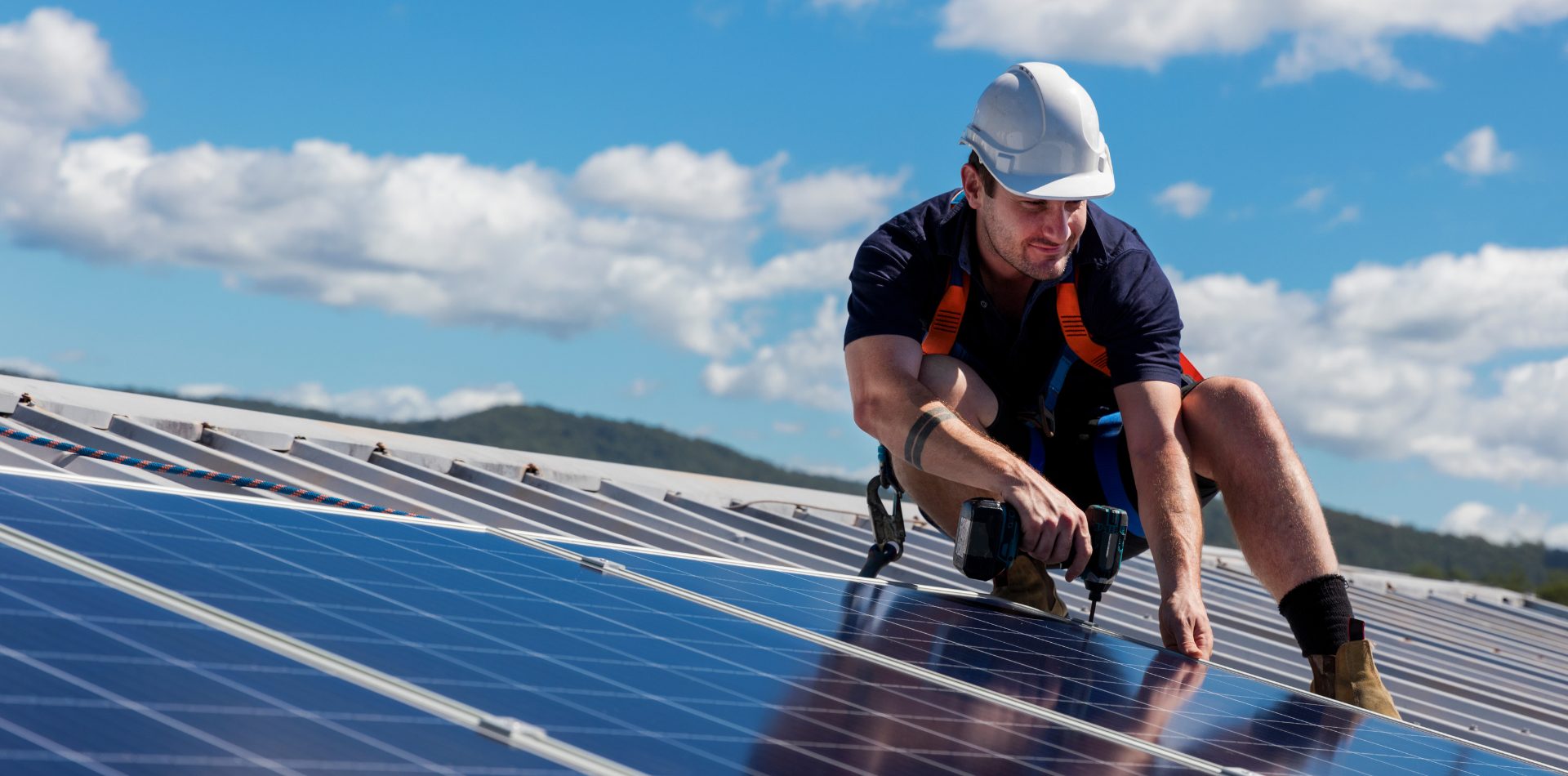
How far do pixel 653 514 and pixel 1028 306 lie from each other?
121 inches

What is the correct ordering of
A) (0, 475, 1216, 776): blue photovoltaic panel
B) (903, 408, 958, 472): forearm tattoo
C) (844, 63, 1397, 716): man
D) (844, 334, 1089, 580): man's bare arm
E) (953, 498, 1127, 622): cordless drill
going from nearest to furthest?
(0, 475, 1216, 776): blue photovoltaic panel, (953, 498, 1127, 622): cordless drill, (844, 334, 1089, 580): man's bare arm, (844, 63, 1397, 716): man, (903, 408, 958, 472): forearm tattoo

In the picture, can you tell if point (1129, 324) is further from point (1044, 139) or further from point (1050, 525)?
point (1050, 525)

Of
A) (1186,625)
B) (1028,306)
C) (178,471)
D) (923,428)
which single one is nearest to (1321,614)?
(1186,625)

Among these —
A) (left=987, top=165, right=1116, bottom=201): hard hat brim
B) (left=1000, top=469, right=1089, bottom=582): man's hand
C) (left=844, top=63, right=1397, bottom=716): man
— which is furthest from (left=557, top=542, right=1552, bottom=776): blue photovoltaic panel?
(left=987, top=165, right=1116, bottom=201): hard hat brim

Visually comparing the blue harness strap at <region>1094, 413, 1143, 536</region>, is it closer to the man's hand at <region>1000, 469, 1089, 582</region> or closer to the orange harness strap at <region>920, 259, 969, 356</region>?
the orange harness strap at <region>920, 259, 969, 356</region>

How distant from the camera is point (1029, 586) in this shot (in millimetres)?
4988

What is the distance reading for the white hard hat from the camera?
498cm

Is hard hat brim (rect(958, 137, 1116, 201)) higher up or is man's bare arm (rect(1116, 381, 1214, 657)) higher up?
hard hat brim (rect(958, 137, 1116, 201))

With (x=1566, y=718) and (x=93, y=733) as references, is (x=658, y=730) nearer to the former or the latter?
(x=93, y=733)

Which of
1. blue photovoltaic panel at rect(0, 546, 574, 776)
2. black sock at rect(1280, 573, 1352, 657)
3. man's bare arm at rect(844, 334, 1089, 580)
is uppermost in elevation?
man's bare arm at rect(844, 334, 1089, 580)

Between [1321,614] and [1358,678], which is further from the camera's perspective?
[1321,614]

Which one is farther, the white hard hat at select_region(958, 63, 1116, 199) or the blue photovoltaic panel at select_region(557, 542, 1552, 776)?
the white hard hat at select_region(958, 63, 1116, 199)

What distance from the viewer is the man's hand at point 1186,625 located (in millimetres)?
4438

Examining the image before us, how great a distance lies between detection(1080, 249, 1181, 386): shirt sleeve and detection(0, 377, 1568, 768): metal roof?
1.50m
